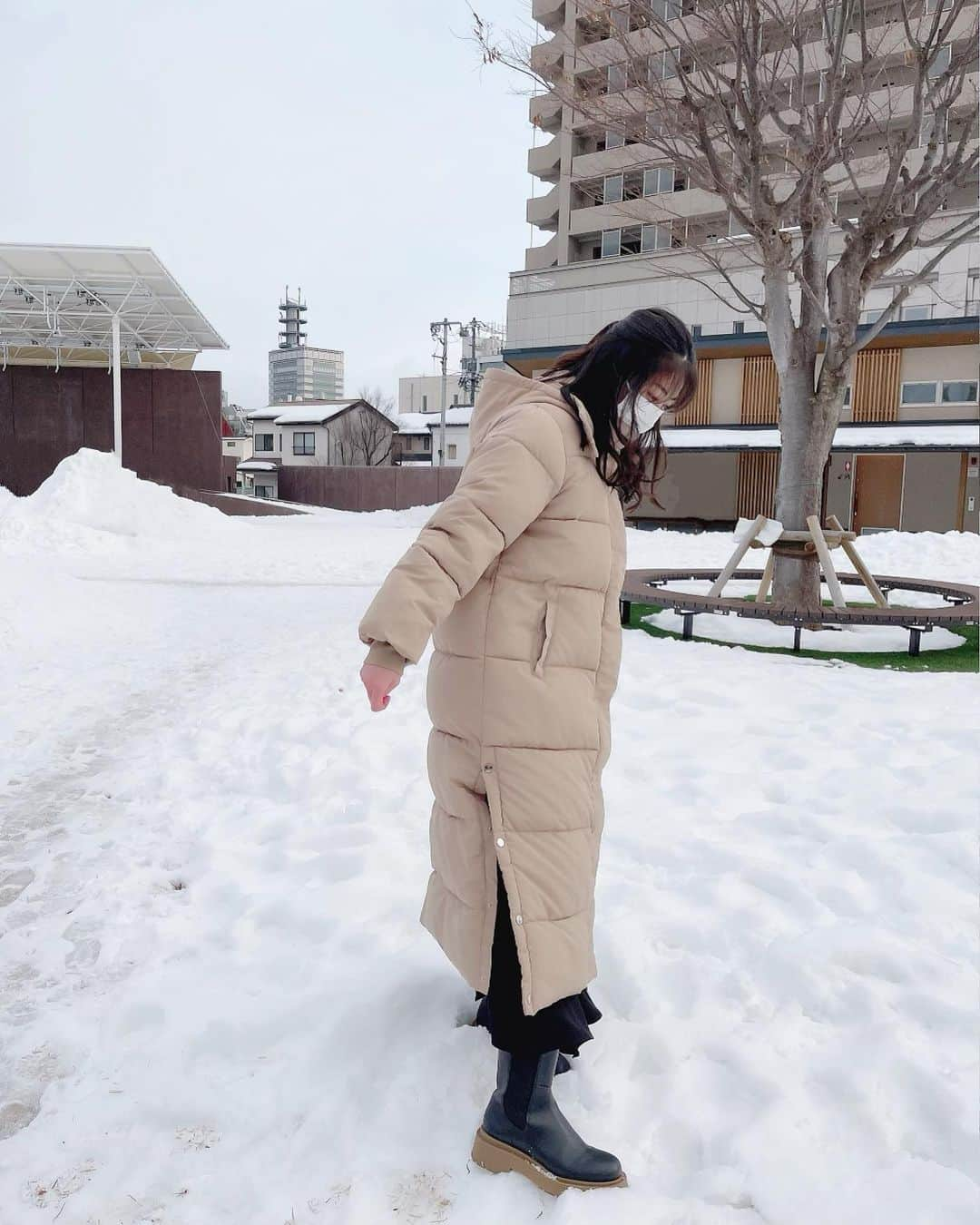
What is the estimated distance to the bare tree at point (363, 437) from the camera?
5622cm

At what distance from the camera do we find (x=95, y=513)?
1722 cm

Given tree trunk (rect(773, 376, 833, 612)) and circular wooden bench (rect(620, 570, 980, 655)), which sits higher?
tree trunk (rect(773, 376, 833, 612))

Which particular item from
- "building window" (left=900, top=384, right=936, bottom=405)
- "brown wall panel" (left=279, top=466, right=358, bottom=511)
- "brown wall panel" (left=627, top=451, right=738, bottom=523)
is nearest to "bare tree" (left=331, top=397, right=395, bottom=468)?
"brown wall panel" (left=279, top=466, right=358, bottom=511)

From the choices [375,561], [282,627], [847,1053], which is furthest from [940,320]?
[847,1053]

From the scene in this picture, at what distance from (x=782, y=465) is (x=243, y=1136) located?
343 inches

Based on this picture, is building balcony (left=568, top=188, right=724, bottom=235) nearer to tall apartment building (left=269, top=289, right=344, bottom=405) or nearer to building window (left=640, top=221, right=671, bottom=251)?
building window (left=640, top=221, right=671, bottom=251)

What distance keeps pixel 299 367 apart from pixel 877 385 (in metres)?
114

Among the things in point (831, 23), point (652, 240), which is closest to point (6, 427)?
point (652, 240)

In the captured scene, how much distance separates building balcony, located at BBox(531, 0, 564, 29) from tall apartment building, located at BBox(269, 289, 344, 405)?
6725 centimetres

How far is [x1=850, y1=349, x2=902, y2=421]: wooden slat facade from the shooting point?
24.7 metres

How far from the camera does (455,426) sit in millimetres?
51500

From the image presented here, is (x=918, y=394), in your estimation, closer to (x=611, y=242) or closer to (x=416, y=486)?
(x=611, y=242)

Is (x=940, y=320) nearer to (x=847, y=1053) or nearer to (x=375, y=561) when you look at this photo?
(x=375, y=561)

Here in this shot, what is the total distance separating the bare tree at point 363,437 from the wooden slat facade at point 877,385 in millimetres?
36469
